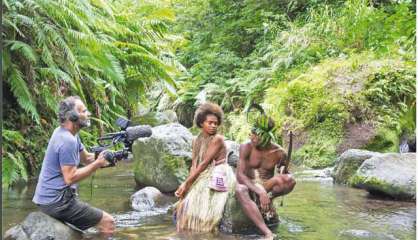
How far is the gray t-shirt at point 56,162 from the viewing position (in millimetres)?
4219

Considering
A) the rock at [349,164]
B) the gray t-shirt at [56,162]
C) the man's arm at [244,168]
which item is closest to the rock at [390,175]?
the rock at [349,164]

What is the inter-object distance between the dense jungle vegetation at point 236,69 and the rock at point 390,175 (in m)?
0.40

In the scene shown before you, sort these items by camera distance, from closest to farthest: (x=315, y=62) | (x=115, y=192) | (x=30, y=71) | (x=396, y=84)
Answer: (x=115, y=192)
(x=30, y=71)
(x=396, y=84)
(x=315, y=62)

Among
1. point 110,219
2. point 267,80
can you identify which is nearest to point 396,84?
point 267,80

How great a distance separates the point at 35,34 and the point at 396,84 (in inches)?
255

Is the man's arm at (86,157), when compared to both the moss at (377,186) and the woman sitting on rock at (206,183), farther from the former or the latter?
the moss at (377,186)

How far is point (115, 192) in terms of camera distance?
718cm

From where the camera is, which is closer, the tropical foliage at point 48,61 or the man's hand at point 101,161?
the man's hand at point 101,161

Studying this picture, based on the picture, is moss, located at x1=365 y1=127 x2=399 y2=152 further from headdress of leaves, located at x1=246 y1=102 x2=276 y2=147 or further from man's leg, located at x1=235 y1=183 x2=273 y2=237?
man's leg, located at x1=235 y1=183 x2=273 y2=237

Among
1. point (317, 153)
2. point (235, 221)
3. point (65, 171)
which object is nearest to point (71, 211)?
point (65, 171)

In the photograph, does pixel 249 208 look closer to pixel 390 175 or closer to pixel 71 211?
pixel 71 211

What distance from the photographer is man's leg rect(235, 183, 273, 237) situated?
15.4 ft

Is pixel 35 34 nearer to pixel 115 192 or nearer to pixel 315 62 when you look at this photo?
pixel 115 192

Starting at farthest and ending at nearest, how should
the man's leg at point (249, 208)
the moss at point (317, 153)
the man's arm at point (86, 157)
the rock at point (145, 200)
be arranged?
the moss at point (317, 153) → the rock at point (145, 200) → the man's arm at point (86, 157) → the man's leg at point (249, 208)
